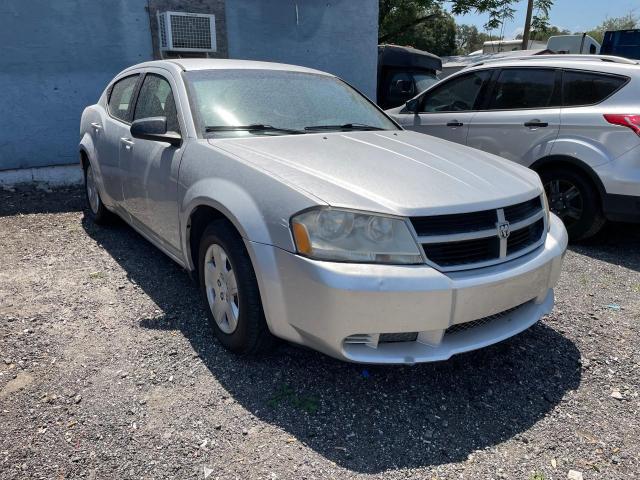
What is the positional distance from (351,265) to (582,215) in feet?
11.8

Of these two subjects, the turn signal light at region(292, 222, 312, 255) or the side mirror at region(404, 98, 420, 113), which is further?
the side mirror at region(404, 98, 420, 113)

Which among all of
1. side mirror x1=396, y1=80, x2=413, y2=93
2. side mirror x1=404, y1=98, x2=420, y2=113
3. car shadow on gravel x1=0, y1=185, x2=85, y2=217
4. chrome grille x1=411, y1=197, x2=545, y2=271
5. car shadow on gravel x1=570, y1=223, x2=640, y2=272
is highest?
side mirror x1=396, y1=80, x2=413, y2=93

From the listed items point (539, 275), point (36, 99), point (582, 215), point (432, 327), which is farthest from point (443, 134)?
point (36, 99)

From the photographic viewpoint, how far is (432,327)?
8.03 ft

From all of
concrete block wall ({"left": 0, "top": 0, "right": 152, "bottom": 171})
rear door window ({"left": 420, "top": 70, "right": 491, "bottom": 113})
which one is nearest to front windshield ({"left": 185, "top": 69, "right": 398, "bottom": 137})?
rear door window ({"left": 420, "top": 70, "right": 491, "bottom": 113})

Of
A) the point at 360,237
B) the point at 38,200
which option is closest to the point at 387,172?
the point at 360,237

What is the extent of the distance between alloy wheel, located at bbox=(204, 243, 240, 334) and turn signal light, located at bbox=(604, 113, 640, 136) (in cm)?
376

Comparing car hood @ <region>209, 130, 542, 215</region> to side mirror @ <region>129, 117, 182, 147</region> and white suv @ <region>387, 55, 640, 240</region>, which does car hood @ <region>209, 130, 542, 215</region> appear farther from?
white suv @ <region>387, 55, 640, 240</region>

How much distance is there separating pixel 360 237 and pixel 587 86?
3881 millimetres

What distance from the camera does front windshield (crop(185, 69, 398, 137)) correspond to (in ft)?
11.2

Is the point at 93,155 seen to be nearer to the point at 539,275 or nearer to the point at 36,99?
the point at 36,99

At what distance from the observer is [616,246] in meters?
5.28

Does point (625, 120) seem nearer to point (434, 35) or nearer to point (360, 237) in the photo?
point (360, 237)

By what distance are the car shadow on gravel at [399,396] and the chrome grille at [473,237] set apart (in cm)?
72
